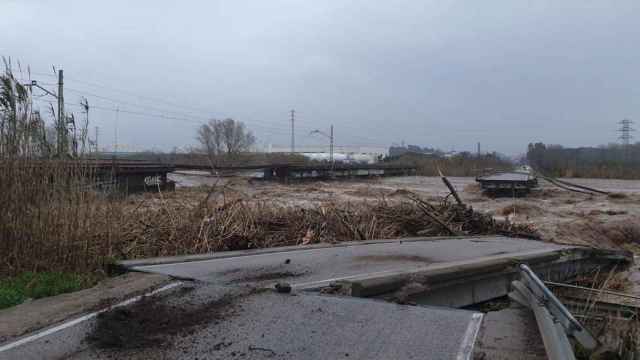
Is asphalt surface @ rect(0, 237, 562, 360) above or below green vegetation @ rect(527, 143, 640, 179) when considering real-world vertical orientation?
below

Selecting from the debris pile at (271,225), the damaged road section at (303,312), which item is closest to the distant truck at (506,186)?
the debris pile at (271,225)

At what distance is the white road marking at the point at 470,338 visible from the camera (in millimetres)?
3167

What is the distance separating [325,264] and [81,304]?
255 cm

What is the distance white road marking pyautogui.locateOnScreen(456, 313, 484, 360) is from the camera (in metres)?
3.17

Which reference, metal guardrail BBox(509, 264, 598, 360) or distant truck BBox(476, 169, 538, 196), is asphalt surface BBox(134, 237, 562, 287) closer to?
metal guardrail BBox(509, 264, 598, 360)

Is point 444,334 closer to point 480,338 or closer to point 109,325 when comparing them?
point 480,338

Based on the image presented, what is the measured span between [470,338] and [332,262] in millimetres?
2653

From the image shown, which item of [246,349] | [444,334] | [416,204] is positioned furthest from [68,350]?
[416,204]

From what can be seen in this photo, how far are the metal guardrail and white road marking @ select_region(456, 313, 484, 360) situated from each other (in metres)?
0.44

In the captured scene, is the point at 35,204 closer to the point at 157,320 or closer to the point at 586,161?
the point at 157,320

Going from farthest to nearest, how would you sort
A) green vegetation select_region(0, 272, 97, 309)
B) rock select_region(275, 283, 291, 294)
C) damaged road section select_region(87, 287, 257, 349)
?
green vegetation select_region(0, 272, 97, 309), rock select_region(275, 283, 291, 294), damaged road section select_region(87, 287, 257, 349)

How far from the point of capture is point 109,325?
365 cm

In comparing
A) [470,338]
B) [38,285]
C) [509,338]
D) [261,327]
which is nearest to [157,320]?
[261,327]

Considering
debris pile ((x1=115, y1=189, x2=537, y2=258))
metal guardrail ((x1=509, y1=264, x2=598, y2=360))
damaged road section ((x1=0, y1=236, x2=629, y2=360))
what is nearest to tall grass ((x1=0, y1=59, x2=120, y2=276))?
debris pile ((x1=115, y1=189, x2=537, y2=258))
